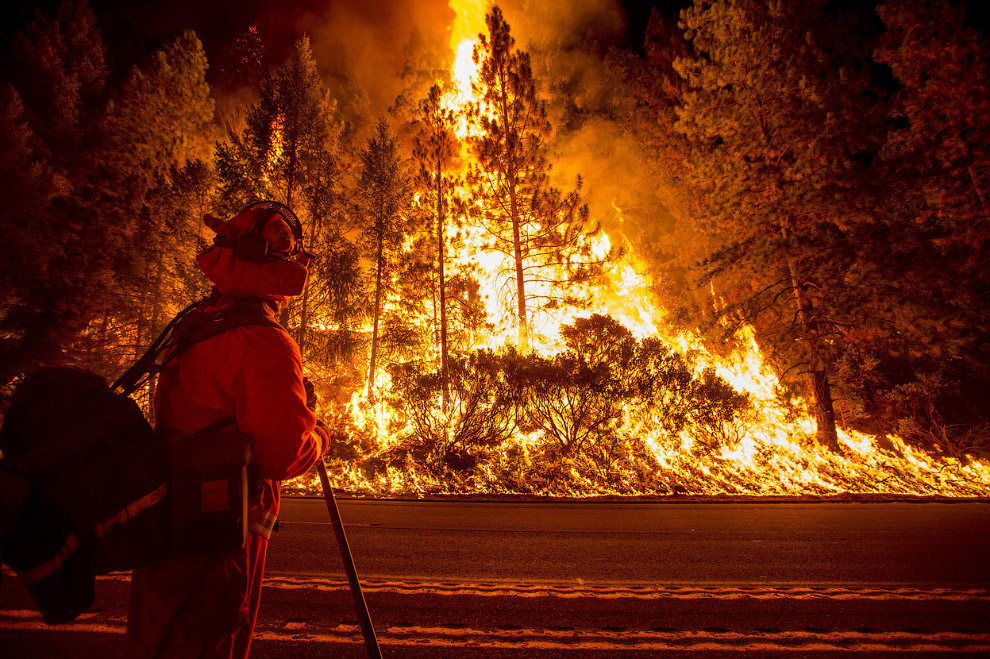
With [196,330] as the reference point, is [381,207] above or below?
above

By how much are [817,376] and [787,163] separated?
5.79 metres

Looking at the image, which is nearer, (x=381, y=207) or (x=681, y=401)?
(x=681, y=401)

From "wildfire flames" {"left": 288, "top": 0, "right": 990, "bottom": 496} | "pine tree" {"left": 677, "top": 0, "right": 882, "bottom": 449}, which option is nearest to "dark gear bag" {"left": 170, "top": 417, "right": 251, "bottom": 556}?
"wildfire flames" {"left": 288, "top": 0, "right": 990, "bottom": 496}

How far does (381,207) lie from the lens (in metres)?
16.0

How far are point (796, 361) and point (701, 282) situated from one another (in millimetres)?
3235

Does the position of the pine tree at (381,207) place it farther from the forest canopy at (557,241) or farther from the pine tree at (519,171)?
the pine tree at (519,171)

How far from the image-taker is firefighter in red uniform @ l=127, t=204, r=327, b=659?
1707 millimetres

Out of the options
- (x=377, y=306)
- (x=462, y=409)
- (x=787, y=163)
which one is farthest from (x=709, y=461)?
(x=377, y=306)

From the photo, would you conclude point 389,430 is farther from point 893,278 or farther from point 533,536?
Answer: point 893,278

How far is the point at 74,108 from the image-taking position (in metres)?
15.0

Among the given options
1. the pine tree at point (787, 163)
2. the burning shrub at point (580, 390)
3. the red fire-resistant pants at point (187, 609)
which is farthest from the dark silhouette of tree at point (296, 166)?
the red fire-resistant pants at point (187, 609)

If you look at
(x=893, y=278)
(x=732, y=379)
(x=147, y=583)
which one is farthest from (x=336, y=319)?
(x=893, y=278)

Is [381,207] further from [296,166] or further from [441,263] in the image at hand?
Answer: [441,263]

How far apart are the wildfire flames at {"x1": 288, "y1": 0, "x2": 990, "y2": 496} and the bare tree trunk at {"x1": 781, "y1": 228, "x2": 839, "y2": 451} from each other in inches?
12.2
